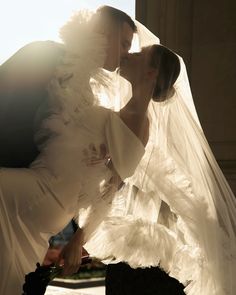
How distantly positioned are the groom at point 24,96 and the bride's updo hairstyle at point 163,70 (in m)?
0.38

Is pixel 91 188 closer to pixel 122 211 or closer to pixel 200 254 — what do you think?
pixel 122 211

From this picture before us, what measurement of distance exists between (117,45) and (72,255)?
2.70ft

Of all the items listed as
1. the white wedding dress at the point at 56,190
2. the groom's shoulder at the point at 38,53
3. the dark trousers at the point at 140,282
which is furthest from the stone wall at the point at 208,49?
the groom's shoulder at the point at 38,53

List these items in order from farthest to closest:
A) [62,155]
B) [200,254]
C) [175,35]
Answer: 1. [175,35]
2. [200,254]
3. [62,155]

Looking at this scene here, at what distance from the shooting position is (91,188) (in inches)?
77.4

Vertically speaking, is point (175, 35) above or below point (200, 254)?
above

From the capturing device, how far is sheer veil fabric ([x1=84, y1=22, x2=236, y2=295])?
2066 mm

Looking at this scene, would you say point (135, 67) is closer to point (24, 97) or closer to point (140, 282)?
point (24, 97)

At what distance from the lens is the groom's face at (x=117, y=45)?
2.03m

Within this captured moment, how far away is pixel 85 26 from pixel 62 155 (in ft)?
1.63

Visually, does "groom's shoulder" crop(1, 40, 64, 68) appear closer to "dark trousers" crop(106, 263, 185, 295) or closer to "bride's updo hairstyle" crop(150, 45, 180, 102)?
"bride's updo hairstyle" crop(150, 45, 180, 102)

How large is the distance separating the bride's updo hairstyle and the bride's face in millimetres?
29

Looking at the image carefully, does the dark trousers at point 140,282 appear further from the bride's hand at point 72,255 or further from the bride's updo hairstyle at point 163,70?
the bride's updo hairstyle at point 163,70

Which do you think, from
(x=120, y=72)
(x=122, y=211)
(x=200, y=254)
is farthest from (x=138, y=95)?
(x=200, y=254)
